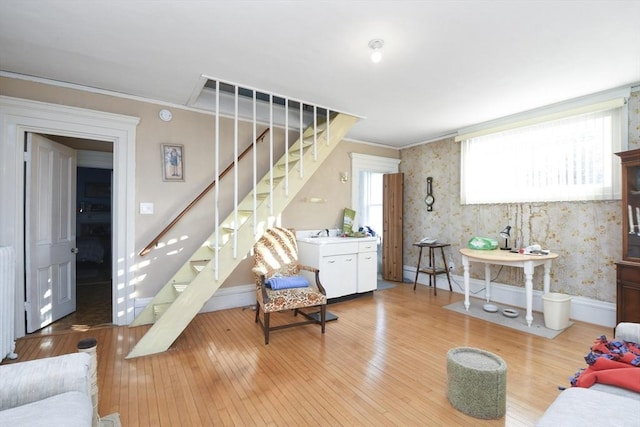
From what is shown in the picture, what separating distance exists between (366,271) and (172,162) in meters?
2.96

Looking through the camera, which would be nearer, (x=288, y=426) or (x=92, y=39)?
(x=288, y=426)

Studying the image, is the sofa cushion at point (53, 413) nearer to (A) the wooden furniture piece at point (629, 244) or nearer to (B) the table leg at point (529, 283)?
(B) the table leg at point (529, 283)

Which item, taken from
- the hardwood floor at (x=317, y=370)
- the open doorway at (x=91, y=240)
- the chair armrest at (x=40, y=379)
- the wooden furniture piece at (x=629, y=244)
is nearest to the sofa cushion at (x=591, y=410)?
the hardwood floor at (x=317, y=370)

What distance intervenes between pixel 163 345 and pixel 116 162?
79.1 inches

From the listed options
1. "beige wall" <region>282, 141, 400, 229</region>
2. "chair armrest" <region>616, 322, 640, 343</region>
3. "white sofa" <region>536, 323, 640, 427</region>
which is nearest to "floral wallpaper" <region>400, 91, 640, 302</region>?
"beige wall" <region>282, 141, 400, 229</region>

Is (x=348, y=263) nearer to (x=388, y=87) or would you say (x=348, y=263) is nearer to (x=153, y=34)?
(x=388, y=87)

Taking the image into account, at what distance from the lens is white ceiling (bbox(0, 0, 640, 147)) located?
189 centimetres

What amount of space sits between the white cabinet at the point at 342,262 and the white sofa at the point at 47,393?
2.73 m

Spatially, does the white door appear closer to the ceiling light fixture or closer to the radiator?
the radiator

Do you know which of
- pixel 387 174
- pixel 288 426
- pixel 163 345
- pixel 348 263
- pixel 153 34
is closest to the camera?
pixel 288 426

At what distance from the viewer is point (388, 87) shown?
306 cm

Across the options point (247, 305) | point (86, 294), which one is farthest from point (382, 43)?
point (86, 294)

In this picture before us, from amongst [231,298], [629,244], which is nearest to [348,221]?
[231,298]

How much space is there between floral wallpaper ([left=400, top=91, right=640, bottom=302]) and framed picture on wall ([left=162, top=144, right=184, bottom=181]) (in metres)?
3.89
